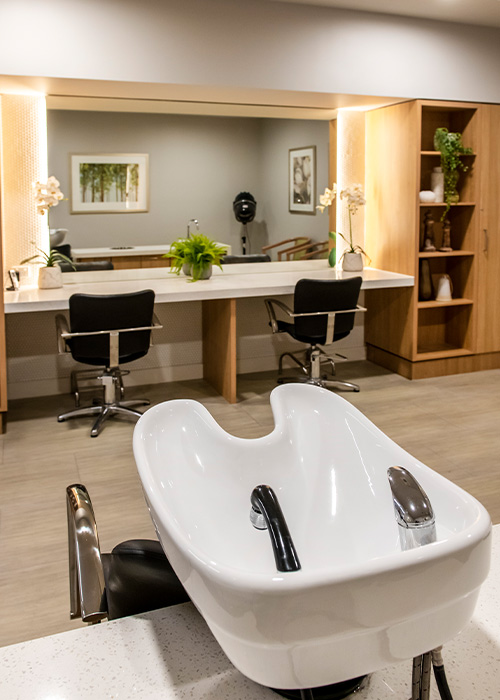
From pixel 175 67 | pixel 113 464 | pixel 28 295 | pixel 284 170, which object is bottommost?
pixel 113 464

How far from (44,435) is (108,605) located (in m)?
3.36

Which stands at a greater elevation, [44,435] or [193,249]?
[193,249]

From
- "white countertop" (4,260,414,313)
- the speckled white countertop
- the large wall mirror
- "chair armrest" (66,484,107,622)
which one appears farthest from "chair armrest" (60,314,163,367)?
the speckled white countertop

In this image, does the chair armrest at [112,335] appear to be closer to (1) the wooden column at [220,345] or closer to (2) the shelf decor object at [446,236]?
(1) the wooden column at [220,345]

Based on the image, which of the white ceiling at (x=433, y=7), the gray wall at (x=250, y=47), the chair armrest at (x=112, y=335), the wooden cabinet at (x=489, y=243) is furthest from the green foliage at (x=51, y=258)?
the wooden cabinet at (x=489, y=243)

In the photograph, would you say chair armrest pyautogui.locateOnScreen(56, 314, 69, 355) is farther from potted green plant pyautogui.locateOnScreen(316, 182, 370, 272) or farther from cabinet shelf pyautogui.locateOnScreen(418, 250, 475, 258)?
cabinet shelf pyautogui.locateOnScreen(418, 250, 475, 258)

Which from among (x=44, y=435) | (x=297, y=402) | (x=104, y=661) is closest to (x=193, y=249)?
(x=44, y=435)

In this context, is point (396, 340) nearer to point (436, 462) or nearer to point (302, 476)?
point (436, 462)

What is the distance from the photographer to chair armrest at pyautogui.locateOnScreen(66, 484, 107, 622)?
0.85m

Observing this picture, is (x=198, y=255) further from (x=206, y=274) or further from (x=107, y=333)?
(x=107, y=333)

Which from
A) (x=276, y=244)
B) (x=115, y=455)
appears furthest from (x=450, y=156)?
(x=115, y=455)

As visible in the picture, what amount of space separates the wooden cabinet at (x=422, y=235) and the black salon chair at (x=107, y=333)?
210cm

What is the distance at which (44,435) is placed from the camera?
412 centimetres

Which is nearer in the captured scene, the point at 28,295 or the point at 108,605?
the point at 108,605
